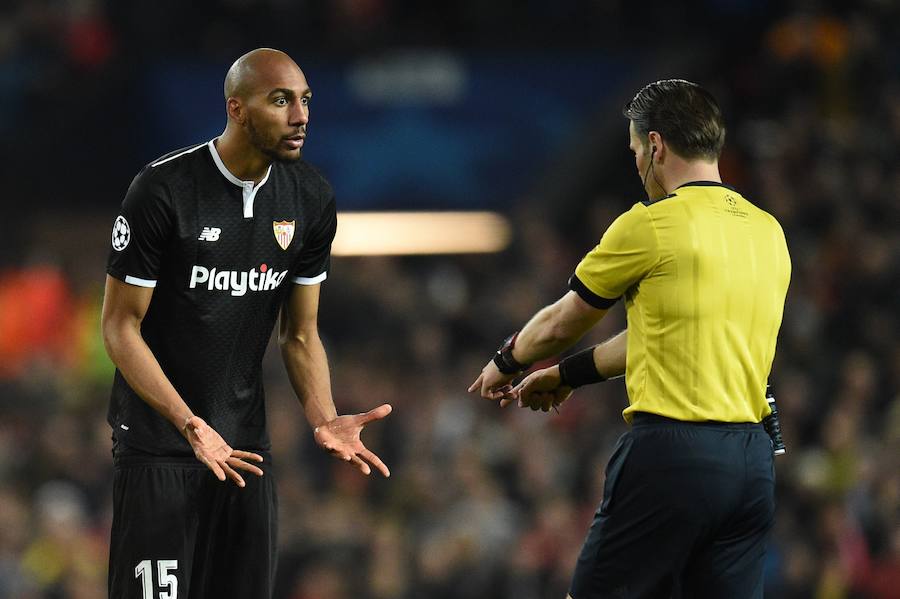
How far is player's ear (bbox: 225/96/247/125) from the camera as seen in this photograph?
5.00 metres

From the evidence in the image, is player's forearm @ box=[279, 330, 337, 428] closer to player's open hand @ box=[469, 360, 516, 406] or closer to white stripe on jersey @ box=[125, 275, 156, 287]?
player's open hand @ box=[469, 360, 516, 406]

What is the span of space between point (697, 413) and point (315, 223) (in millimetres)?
1549

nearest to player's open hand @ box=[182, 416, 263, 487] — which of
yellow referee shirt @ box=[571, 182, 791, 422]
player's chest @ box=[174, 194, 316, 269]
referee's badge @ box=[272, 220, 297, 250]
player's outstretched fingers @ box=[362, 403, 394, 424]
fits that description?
player's outstretched fingers @ box=[362, 403, 394, 424]

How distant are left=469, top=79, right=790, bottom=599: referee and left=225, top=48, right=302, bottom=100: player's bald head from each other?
120 centimetres

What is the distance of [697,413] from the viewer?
15.0 ft

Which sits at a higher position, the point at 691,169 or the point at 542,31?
the point at 542,31

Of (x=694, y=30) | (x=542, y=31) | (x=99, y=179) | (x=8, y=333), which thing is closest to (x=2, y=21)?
(x=99, y=179)

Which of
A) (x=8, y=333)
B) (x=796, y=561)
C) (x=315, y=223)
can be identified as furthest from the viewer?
(x=8, y=333)

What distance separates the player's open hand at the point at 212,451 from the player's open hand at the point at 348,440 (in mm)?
401

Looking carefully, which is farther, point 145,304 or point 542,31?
point 542,31

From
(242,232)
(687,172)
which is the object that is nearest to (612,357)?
(687,172)

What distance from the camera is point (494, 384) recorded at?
206 inches

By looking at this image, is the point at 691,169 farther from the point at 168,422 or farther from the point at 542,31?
the point at 542,31

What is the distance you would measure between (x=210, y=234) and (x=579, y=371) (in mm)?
A: 1355
